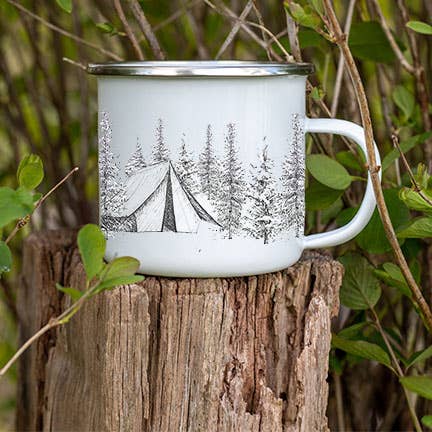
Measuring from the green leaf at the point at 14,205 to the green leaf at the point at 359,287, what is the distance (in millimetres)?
536

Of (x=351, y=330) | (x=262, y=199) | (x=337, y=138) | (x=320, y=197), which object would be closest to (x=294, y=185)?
(x=262, y=199)

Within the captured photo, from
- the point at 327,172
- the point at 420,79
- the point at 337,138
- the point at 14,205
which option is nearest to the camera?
the point at 14,205

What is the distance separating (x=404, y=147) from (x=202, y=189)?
33cm

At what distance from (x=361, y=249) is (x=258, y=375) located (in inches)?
11.5

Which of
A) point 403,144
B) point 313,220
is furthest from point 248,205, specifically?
point 313,220

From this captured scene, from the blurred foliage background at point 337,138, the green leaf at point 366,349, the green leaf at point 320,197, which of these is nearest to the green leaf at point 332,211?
the blurred foliage background at point 337,138

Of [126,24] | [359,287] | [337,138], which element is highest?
[126,24]

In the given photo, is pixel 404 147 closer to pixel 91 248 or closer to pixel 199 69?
pixel 199 69

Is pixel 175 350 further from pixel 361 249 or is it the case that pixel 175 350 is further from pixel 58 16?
pixel 58 16

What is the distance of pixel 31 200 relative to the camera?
758 millimetres

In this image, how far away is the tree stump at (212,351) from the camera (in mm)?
979

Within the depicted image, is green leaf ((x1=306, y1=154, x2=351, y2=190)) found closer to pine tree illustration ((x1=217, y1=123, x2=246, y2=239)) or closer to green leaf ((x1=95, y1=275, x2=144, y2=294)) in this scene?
pine tree illustration ((x1=217, y1=123, x2=246, y2=239))

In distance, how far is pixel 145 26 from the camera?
1.13 m

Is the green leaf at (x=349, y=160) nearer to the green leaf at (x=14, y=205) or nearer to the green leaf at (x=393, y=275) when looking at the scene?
the green leaf at (x=393, y=275)
